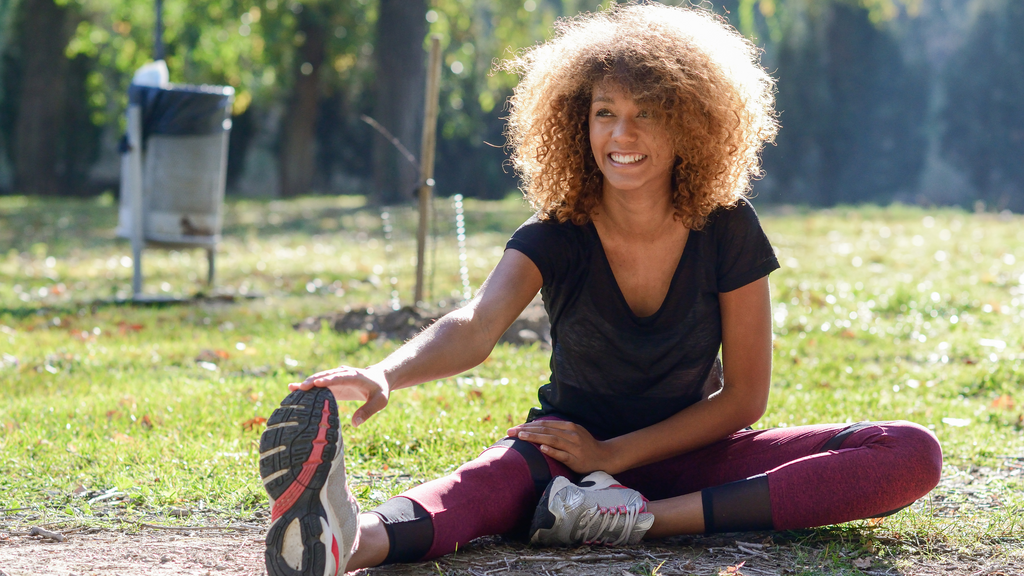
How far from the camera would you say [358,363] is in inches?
208

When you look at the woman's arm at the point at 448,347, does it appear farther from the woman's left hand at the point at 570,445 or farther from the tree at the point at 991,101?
the tree at the point at 991,101

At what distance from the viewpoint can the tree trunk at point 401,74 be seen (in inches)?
559

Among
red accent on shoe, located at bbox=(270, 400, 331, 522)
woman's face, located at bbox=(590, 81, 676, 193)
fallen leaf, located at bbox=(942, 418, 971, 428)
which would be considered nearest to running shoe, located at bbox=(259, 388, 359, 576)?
red accent on shoe, located at bbox=(270, 400, 331, 522)

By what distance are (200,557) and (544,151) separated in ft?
4.83

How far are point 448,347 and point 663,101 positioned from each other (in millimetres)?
895

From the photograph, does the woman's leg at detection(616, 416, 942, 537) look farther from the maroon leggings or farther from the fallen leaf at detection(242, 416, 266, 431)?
the fallen leaf at detection(242, 416, 266, 431)

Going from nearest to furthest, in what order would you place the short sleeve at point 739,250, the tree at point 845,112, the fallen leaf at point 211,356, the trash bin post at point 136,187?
the short sleeve at point 739,250 < the fallen leaf at point 211,356 < the trash bin post at point 136,187 < the tree at point 845,112

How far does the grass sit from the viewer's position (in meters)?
3.18

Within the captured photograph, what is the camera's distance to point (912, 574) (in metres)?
2.47

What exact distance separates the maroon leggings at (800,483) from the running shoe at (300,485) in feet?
1.16

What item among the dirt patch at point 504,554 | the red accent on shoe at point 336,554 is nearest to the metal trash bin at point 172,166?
the dirt patch at point 504,554

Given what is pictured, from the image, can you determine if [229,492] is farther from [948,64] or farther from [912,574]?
[948,64]

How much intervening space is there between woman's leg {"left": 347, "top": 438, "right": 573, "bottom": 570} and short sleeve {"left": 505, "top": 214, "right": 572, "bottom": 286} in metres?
0.48

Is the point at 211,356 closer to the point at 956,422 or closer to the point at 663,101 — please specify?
the point at 663,101
